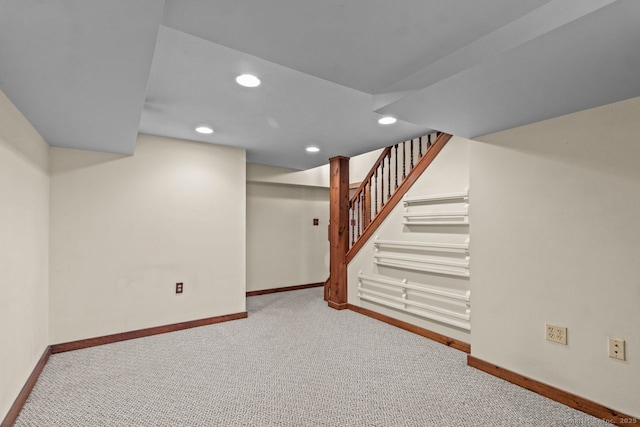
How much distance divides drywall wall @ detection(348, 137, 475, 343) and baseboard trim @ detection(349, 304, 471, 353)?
4 centimetres

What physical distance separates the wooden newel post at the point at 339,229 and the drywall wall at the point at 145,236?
47.9 inches

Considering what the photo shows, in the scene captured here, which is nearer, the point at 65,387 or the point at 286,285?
the point at 65,387

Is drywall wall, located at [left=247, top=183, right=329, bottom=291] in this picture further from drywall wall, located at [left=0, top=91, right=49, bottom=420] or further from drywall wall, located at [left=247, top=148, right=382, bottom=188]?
drywall wall, located at [left=0, top=91, right=49, bottom=420]

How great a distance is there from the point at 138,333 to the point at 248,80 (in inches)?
106

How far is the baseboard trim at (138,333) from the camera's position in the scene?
2859mm

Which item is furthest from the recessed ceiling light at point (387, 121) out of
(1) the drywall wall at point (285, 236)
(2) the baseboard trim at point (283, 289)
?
(2) the baseboard trim at point (283, 289)

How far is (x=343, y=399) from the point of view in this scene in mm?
2043

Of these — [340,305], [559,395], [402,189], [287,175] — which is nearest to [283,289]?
[340,305]

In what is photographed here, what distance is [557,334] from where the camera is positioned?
2.08 meters

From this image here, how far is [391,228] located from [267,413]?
2.37 meters

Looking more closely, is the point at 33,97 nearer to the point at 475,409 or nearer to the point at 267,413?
the point at 267,413

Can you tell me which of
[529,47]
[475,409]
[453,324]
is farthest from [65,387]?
[529,47]

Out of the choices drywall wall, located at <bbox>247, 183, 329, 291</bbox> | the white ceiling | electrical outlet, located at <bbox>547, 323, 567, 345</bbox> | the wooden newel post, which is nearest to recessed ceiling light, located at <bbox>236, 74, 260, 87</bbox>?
the white ceiling

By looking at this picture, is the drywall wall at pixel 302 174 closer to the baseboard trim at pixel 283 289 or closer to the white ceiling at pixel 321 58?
the baseboard trim at pixel 283 289
